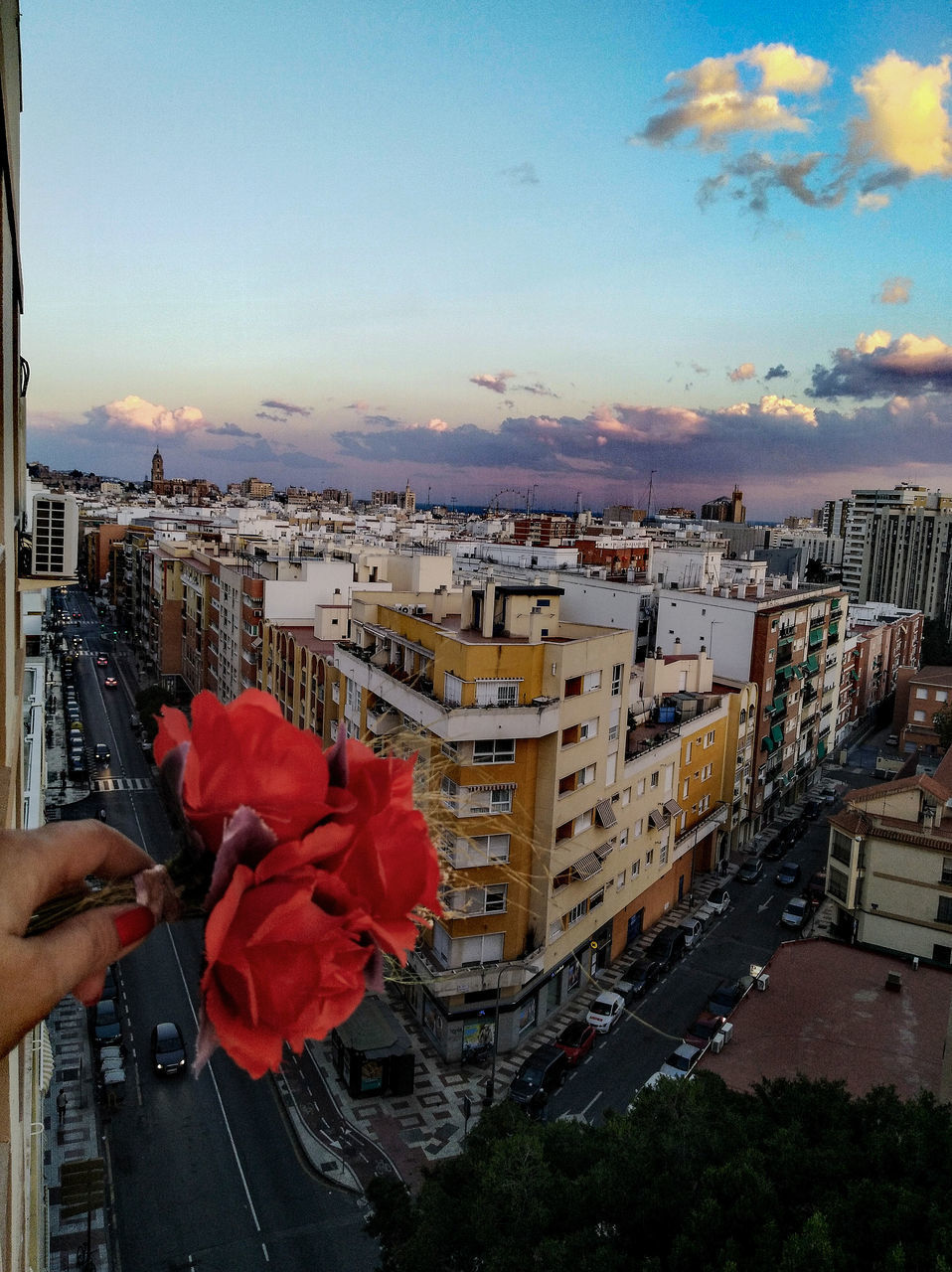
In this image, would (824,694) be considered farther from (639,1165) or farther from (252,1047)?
(252,1047)

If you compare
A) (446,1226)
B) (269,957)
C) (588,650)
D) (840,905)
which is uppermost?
(269,957)

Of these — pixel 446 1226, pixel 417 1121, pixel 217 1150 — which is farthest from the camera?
pixel 417 1121

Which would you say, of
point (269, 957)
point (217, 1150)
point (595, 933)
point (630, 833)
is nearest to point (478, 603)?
point (630, 833)

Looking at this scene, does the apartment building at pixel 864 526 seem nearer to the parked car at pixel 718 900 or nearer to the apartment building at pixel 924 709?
the apartment building at pixel 924 709

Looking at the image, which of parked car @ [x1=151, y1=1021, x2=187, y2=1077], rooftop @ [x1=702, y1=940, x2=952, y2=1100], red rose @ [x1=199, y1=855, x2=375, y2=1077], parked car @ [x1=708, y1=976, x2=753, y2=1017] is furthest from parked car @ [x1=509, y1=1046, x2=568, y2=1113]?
red rose @ [x1=199, y1=855, x2=375, y2=1077]

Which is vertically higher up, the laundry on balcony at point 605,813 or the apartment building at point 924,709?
the laundry on balcony at point 605,813

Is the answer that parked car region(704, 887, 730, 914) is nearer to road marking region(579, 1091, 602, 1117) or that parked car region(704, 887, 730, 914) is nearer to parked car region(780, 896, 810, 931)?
parked car region(780, 896, 810, 931)

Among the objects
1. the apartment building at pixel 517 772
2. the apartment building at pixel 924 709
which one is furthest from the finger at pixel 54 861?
the apartment building at pixel 924 709
